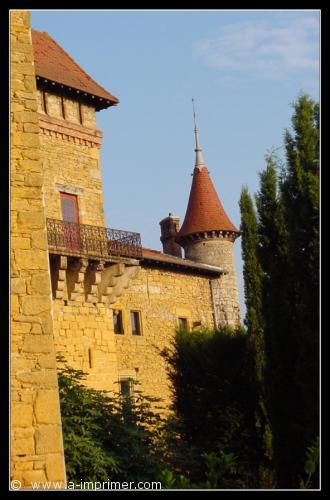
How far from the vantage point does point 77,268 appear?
74.6 ft

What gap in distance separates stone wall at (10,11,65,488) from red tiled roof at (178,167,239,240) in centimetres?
2261

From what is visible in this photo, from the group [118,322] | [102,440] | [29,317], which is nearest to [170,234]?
[118,322]

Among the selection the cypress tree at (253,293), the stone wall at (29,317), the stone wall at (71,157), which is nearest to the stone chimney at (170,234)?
the stone wall at (71,157)

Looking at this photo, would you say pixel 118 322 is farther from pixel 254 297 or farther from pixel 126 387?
pixel 254 297

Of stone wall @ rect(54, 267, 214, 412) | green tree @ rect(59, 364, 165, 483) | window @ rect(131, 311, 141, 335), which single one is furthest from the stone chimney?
green tree @ rect(59, 364, 165, 483)

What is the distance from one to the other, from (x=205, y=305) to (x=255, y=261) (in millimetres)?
8727

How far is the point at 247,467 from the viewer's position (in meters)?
20.0

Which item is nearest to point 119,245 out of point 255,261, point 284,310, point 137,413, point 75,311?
point 75,311

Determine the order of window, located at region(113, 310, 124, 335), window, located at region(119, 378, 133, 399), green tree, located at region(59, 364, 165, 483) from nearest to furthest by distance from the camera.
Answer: green tree, located at region(59, 364, 165, 483)
window, located at region(119, 378, 133, 399)
window, located at region(113, 310, 124, 335)

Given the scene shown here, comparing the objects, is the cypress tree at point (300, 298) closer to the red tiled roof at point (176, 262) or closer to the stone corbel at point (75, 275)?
the stone corbel at point (75, 275)

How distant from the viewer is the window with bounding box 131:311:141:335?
87.7 feet

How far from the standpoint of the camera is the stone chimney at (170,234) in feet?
108

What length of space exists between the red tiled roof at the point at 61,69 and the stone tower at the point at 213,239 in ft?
26.1

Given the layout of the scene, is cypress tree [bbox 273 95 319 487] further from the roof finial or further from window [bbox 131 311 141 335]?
the roof finial
